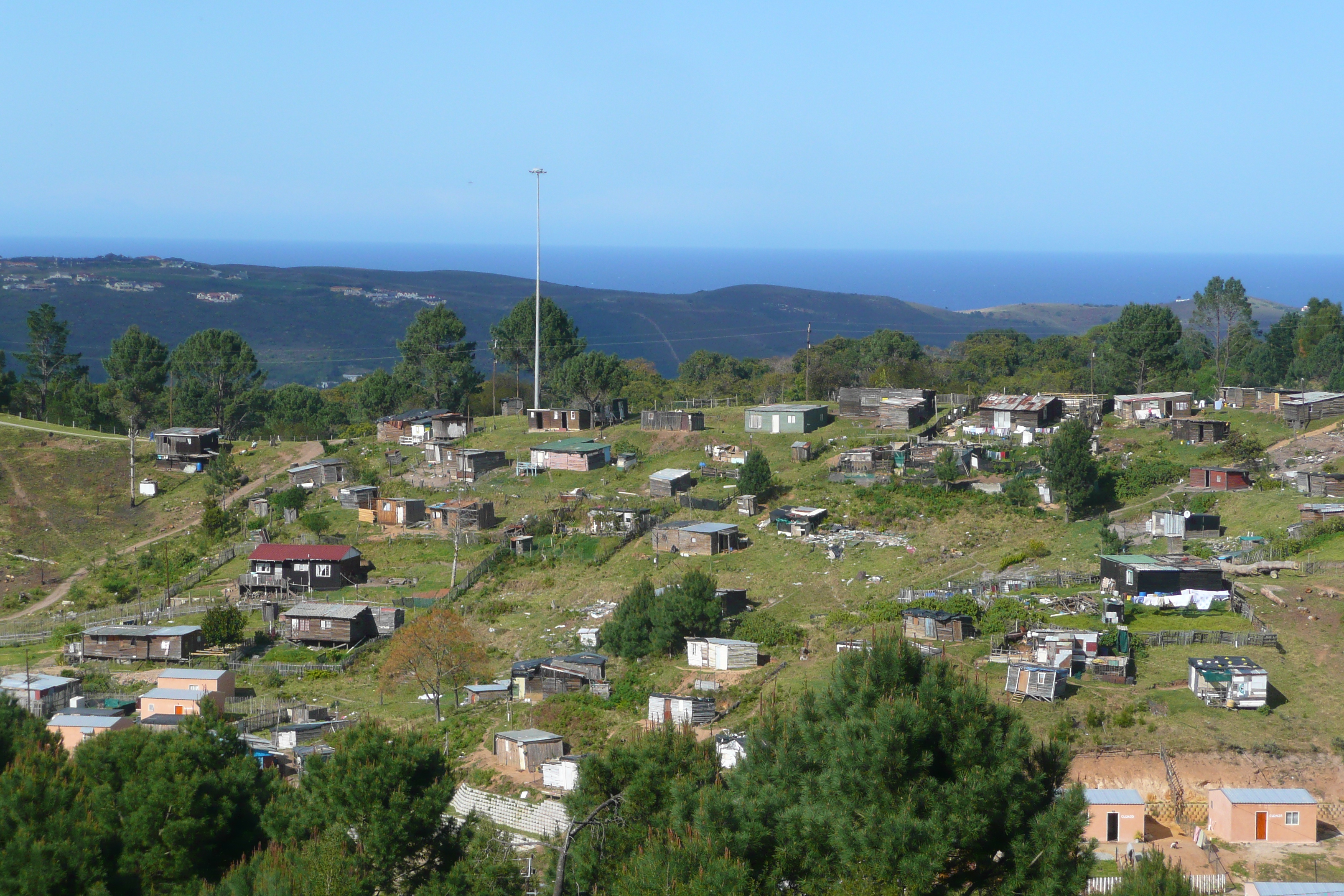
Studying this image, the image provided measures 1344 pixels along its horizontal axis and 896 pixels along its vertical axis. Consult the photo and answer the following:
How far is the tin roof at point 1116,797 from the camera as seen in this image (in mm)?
22656

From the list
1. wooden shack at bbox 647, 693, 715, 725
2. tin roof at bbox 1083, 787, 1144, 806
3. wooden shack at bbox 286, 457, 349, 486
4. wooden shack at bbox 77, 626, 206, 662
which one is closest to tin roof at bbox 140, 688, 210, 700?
wooden shack at bbox 77, 626, 206, 662

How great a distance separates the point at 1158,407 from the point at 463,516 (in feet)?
110

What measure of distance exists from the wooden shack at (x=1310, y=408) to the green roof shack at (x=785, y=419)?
70.7ft

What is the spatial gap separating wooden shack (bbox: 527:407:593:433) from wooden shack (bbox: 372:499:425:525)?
1347 centimetres

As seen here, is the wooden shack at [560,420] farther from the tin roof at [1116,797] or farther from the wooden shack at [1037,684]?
the tin roof at [1116,797]

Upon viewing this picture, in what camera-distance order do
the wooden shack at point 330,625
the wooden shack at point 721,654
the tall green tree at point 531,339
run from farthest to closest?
the tall green tree at point 531,339 → the wooden shack at point 330,625 → the wooden shack at point 721,654

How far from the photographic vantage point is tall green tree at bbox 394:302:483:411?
7531 cm

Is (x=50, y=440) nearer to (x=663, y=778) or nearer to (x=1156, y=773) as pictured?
(x=663, y=778)

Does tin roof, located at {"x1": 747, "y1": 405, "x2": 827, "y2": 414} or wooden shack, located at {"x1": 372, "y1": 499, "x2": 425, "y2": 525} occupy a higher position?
tin roof, located at {"x1": 747, "y1": 405, "x2": 827, "y2": 414}

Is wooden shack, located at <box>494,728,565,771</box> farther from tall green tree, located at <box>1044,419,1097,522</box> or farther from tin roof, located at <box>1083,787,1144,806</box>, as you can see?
tall green tree, located at <box>1044,419,1097,522</box>

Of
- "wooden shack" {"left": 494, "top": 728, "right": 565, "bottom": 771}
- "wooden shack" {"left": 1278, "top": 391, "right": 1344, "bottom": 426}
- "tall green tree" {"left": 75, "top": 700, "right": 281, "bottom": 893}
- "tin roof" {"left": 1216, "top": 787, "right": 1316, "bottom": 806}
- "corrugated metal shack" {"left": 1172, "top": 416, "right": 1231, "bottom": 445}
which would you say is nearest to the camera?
"tall green tree" {"left": 75, "top": 700, "right": 281, "bottom": 893}

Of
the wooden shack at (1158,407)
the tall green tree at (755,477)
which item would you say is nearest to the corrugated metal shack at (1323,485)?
the wooden shack at (1158,407)

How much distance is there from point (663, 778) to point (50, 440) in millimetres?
57074

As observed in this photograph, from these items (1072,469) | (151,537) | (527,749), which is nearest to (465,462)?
(151,537)
